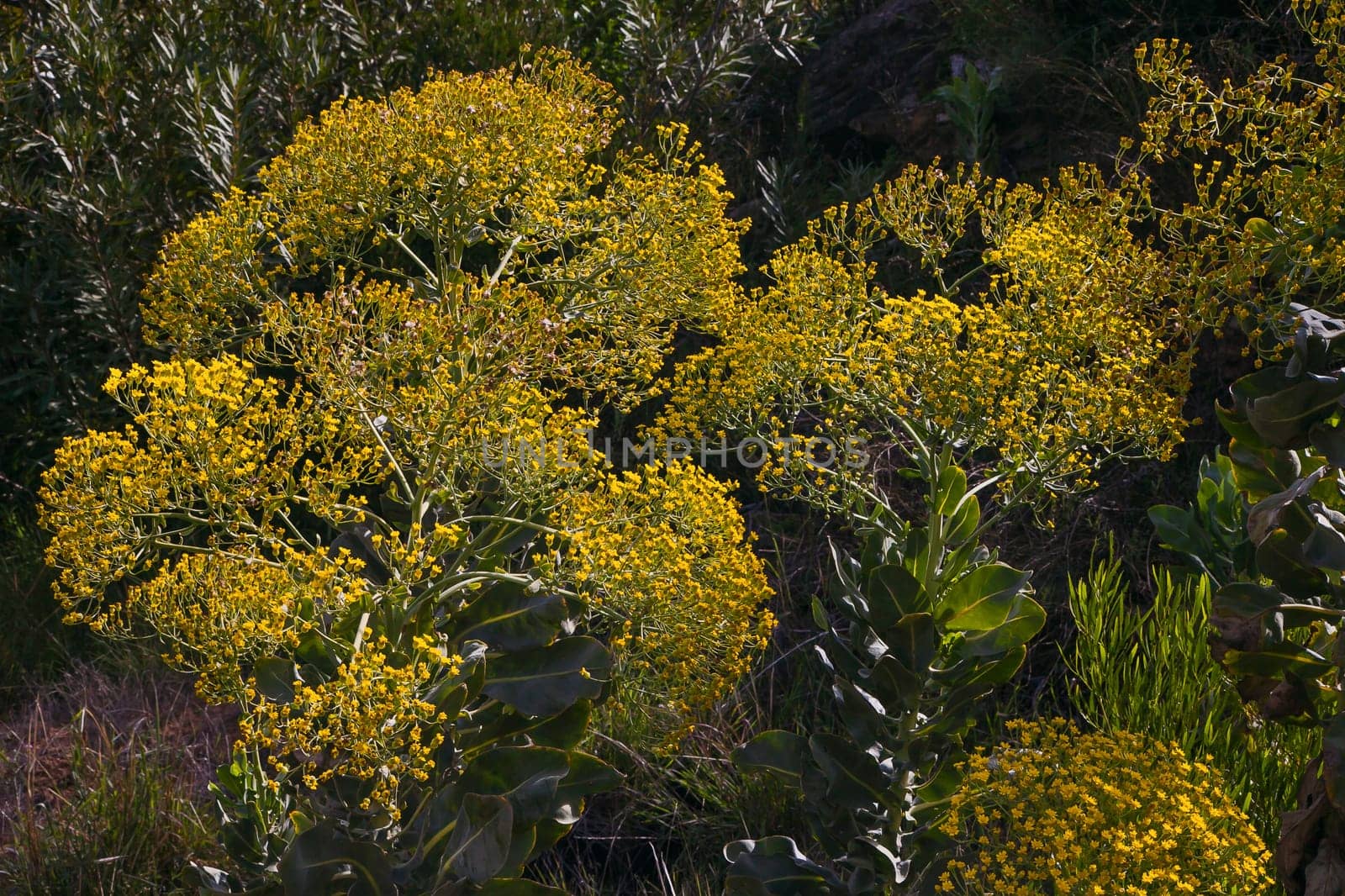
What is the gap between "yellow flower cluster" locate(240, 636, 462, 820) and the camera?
7.84ft

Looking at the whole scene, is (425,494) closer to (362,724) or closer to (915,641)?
(362,724)

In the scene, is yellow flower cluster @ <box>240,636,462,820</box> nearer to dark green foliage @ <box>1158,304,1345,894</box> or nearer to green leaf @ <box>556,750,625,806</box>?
green leaf @ <box>556,750,625,806</box>

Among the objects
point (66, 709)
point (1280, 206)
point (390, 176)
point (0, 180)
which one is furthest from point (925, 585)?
point (0, 180)

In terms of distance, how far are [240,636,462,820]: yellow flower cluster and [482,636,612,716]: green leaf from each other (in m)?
0.35

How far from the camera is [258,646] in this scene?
2.73m

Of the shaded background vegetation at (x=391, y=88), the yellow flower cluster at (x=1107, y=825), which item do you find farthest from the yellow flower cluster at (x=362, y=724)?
the shaded background vegetation at (x=391, y=88)

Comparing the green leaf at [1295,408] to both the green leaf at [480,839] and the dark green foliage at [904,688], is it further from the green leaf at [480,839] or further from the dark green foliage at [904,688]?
the green leaf at [480,839]

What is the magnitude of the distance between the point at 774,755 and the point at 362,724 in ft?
3.96

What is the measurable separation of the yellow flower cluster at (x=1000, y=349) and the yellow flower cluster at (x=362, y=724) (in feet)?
3.47

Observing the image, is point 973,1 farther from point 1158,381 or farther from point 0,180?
point 0,180

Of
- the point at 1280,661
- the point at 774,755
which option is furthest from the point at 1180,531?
the point at 774,755

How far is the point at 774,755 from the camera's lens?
126 inches

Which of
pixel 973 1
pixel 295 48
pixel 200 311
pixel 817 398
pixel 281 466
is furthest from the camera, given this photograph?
pixel 973 1

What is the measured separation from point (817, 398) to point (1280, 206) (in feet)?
3.72
